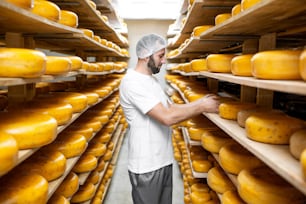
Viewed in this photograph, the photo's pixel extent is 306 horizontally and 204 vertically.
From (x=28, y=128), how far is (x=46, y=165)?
0.39 metres

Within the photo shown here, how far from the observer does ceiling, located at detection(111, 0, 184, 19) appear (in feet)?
24.0

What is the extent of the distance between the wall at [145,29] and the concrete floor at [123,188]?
3556mm

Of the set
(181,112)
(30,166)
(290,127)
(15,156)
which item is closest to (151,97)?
(181,112)

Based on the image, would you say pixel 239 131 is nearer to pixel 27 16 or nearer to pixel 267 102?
pixel 267 102

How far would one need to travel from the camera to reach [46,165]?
171 cm

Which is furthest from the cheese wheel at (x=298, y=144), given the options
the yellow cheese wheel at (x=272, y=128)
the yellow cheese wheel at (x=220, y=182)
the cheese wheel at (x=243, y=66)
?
the yellow cheese wheel at (x=220, y=182)

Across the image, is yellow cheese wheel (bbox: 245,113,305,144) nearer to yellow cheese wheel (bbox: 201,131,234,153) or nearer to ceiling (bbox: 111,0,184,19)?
yellow cheese wheel (bbox: 201,131,234,153)

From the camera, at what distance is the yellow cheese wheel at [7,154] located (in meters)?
1.03

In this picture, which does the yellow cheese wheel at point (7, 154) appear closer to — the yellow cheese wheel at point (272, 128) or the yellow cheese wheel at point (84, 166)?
the yellow cheese wheel at point (272, 128)

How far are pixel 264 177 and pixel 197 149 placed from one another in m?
1.62

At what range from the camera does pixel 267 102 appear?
6.41 ft

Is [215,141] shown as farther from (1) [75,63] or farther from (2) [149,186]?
(1) [75,63]

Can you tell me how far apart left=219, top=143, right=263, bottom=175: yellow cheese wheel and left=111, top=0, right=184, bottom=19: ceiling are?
5855mm

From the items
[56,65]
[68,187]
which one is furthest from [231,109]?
[68,187]
